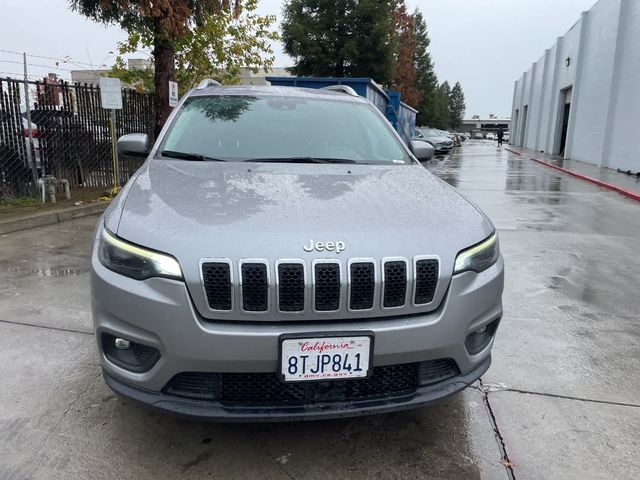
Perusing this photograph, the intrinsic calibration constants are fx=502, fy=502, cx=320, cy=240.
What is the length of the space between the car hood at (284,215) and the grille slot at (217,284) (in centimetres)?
4

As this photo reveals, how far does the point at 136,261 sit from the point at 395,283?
3.53 ft

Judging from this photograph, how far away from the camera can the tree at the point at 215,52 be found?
11.2m

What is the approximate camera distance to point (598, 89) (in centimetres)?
2172

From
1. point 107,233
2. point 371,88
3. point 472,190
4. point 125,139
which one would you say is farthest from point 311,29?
point 107,233

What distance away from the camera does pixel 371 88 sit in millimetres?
13000

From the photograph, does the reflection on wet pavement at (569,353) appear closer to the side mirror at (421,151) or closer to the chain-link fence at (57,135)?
the side mirror at (421,151)

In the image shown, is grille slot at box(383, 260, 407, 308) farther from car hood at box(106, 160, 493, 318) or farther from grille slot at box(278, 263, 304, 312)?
grille slot at box(278, 263, 304, 312)

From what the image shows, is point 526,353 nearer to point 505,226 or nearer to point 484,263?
point 484,263

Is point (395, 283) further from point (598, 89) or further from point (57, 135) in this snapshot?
point (598, 89)

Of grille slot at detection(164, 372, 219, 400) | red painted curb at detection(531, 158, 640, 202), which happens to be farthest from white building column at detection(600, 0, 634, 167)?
grille slot at detection(164, 372, 219, 400)

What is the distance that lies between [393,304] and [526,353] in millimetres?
1861

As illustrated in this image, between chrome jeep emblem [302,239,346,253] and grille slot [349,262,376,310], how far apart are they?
9cm

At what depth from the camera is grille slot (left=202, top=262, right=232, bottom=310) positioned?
198 cm

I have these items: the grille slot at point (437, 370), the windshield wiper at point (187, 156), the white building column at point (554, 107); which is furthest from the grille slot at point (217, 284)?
the white building column at point (554, 107)
